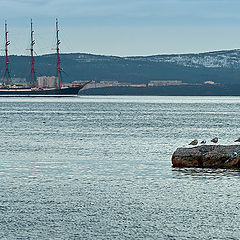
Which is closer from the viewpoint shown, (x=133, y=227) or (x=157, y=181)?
(x=133, y=227)

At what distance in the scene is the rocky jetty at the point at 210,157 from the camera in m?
29.2

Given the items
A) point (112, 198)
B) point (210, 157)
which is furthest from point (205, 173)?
point (112, 198)

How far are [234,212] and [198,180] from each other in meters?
6.20

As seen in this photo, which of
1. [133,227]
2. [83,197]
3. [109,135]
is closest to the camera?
[133,227]

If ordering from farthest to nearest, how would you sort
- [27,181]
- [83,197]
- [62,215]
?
[27,181] < [83,197] < [62,215]

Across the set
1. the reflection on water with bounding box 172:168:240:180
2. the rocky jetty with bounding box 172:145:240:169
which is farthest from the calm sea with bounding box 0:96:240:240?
the rocky jetty with bounding box 172:145:240:169

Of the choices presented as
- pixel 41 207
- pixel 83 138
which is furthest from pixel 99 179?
pixel 83 138

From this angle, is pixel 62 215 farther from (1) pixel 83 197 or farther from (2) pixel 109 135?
(2) pixel 109 135

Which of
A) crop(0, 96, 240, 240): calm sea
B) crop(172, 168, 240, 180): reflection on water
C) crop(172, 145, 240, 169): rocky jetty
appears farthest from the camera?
crop(172, 145, 240, 169): rocky jetty

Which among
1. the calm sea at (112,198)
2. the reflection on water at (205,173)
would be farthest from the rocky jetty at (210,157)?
the calm sea at (112,198)

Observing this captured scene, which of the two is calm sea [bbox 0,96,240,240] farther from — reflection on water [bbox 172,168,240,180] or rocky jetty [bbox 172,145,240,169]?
rocky jetty [bbox 172,145,240,169]

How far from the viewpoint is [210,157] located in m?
29.4

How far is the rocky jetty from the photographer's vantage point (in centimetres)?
2920

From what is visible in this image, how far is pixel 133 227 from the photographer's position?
18000 millimetres
